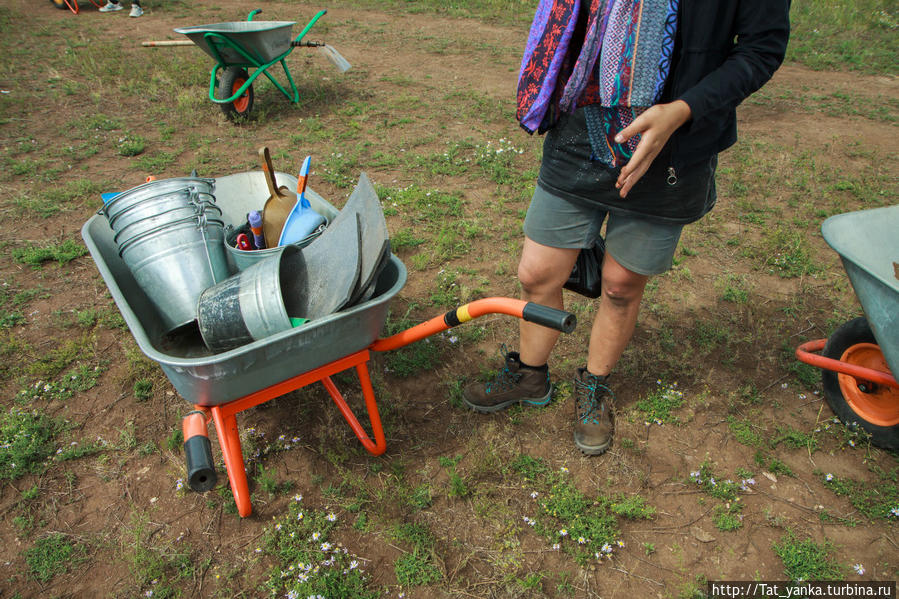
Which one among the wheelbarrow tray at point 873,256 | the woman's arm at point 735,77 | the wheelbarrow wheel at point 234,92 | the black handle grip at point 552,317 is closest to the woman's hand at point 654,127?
the woman's arm at point 735,77

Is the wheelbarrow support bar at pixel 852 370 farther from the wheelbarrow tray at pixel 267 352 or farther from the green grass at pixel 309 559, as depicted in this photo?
the green grass at pixel 309 559

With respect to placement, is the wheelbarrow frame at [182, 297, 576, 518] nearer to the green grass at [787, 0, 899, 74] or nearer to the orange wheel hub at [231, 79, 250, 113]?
the orange wheel hub at [231, 79, 250, 113]

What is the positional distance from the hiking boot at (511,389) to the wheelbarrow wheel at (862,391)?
131cm

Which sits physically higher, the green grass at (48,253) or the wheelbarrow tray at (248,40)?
the wheelbarrow tray at (248,40)

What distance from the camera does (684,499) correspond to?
218 cm

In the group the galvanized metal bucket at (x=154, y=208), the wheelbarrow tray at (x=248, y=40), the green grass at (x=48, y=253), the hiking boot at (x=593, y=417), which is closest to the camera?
the galvanized metal bucket at (x=154, y=208)

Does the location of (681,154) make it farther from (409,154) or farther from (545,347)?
(409,154)

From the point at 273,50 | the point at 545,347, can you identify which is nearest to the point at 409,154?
the point at 273,50

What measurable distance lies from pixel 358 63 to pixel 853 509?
23.7 ft

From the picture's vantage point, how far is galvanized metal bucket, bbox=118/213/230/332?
6.60 feet

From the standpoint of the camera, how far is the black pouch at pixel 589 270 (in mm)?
2170

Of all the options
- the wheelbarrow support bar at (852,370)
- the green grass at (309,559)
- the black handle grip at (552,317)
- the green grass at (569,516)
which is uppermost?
the black handle grip at (552,317)

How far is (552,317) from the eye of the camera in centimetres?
150

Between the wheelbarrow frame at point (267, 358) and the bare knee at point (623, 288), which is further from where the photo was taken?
the bare knee at point (623, 288)
